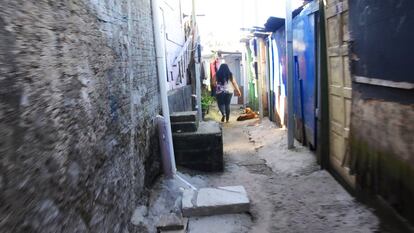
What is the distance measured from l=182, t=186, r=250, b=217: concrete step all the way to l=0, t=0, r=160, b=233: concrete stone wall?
1.86 ft

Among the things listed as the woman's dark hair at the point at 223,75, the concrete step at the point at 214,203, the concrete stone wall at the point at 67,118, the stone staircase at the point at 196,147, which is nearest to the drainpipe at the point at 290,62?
the stone staircase at the point at 196,147

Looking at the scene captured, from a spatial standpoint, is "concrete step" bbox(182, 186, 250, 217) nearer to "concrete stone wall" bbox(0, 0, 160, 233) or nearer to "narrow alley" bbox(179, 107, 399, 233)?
"narrow alley" bbox(179, 107, 399, 233)

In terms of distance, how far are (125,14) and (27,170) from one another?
2816 millimetres

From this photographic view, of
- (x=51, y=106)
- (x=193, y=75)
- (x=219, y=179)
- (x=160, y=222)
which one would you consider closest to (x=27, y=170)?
(x=51, y=106)

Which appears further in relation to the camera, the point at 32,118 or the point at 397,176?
→ the point at 397,176

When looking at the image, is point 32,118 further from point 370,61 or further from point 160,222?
point 370,61

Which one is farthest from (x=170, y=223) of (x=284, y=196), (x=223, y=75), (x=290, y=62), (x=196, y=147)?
(x=223, y=75)

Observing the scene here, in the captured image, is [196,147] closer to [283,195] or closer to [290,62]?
[283,195]

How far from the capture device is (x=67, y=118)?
2.43 meters

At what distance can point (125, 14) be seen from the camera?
4.34 m

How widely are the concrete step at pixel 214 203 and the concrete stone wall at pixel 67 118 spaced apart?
0.57 m

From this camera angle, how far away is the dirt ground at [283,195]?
407 centimetres

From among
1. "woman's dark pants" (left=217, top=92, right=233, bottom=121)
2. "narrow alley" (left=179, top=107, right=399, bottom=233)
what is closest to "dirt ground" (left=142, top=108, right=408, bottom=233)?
"narrow alley" (left=179, top=107, right=399, bottom=233)

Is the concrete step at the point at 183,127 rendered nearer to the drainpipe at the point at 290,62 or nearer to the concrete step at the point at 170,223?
the drainpipe at the point at 290,62
